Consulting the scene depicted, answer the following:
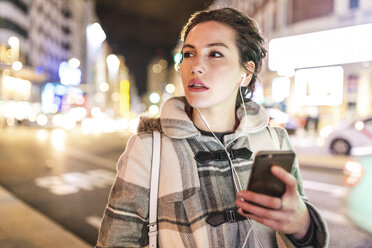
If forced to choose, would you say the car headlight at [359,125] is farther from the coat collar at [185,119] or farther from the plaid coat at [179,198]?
the plaid coat at [179,198]

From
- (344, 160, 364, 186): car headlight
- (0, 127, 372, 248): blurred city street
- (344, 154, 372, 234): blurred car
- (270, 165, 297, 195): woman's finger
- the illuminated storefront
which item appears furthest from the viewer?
the illuminated storefront

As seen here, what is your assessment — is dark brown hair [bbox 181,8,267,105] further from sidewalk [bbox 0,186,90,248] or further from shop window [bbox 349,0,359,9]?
shop window [bbox 349,0,359,9]

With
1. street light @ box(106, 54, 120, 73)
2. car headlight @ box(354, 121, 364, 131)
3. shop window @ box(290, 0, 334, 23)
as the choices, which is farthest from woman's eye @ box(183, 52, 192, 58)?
street light @ box(106, 54, 120, 73)

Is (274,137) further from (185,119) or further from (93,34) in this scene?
(93,34)

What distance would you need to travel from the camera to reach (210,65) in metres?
1.63

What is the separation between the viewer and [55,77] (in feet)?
206

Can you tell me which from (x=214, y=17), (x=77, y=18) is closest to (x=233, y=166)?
(x=214, y=17)

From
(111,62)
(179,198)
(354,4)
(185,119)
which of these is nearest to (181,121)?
(185,119)

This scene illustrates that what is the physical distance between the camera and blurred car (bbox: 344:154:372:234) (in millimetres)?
3910

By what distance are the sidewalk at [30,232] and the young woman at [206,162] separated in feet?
9.74

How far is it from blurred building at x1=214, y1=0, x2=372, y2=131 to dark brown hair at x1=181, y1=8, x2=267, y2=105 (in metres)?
6.94

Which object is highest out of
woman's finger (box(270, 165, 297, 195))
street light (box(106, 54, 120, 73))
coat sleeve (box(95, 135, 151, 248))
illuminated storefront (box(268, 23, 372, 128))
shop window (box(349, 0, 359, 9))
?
street light (box(106, 54, 120, 73))

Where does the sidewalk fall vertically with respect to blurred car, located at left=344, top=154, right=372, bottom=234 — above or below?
below

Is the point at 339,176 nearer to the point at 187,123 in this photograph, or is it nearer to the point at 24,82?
the point at 187,123
